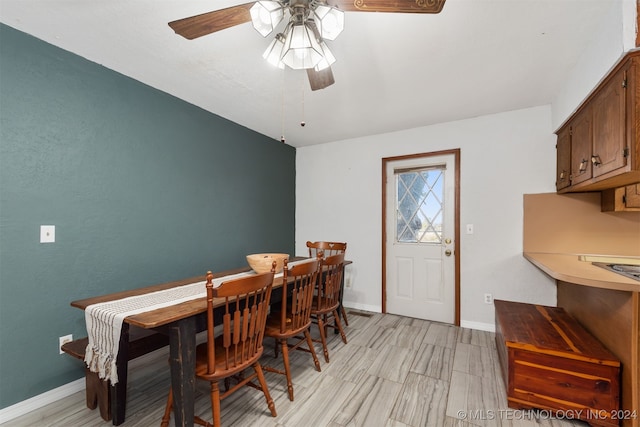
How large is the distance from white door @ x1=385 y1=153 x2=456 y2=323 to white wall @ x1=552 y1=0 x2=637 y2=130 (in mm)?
1206

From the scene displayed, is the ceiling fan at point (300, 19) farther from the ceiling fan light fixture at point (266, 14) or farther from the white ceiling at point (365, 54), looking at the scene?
the white ceiling at point (365, 54)

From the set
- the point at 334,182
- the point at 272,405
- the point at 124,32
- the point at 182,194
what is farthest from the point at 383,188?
the point at 124,32

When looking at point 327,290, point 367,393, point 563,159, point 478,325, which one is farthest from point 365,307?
point 563,159

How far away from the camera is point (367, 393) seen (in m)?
2.01

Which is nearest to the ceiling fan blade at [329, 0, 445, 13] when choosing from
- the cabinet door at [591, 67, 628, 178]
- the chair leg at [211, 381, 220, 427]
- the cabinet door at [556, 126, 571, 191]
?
the cabinet door at [591, 67, 628, 178]

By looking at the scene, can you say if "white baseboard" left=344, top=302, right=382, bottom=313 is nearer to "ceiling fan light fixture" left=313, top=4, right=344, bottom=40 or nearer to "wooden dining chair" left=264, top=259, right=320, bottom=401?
"wooden dining chair" left=264, top=259, right=320, bottom=401

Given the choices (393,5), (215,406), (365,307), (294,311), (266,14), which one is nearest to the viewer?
(393,5)

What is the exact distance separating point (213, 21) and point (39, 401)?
2.60 meters

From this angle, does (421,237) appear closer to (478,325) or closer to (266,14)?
(478,325)

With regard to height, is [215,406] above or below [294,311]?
below

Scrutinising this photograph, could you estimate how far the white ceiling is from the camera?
5.21 feet

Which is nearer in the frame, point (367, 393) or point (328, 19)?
point (328, 19)

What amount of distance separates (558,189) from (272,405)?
10.3 ft

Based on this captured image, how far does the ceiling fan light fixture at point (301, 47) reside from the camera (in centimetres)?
138
